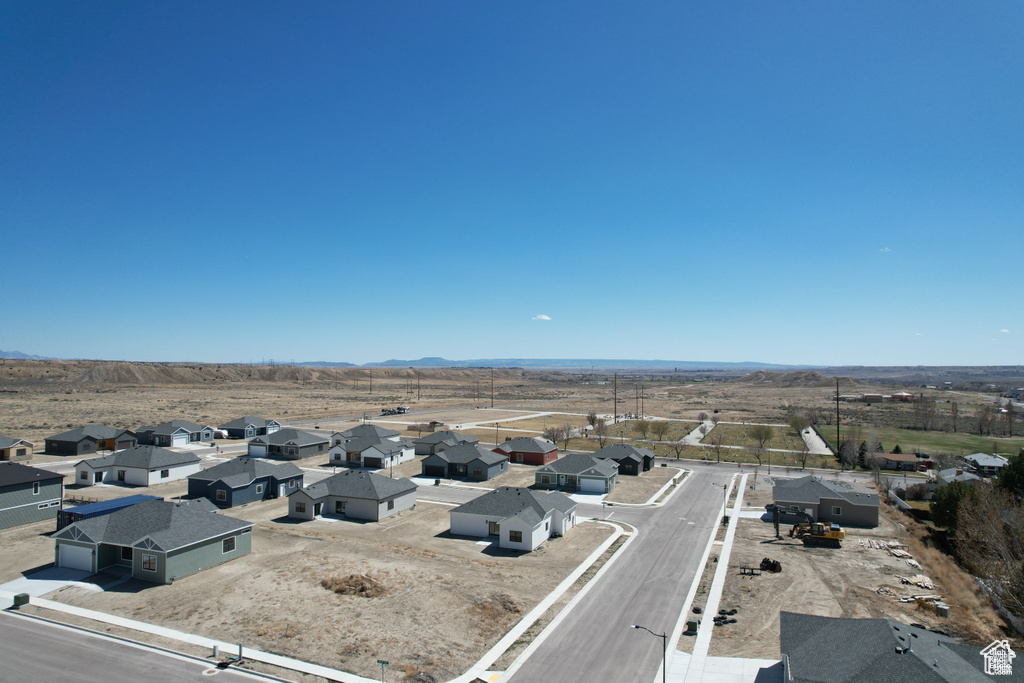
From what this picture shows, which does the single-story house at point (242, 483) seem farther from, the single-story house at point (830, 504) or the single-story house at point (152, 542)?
the single-story house at point (830, 504)

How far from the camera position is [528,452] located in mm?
77562

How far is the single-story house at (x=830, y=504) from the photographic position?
49.9 m

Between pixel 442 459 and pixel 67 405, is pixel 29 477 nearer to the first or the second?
pixel 442 459

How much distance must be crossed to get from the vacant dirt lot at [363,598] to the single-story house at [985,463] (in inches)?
2395

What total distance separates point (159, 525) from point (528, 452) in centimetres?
4927

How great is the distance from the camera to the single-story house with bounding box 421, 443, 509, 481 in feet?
222

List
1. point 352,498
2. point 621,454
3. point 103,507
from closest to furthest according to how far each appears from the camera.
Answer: point 103,507 < point 352,498 < point 621,454

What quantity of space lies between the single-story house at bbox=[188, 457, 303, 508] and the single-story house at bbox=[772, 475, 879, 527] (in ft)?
161

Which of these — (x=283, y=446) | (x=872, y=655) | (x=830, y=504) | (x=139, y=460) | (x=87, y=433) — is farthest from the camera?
(x=283, y=446)

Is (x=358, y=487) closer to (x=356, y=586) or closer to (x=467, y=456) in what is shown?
(x=356, y=586)

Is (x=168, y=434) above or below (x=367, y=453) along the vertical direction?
above

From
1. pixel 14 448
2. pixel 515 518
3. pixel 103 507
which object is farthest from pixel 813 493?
pixel 14 448

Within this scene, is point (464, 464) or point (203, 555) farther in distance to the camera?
point (464, 464)

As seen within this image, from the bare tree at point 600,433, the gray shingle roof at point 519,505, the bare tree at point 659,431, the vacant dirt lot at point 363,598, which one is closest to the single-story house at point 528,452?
the bare tree at point 600,433
